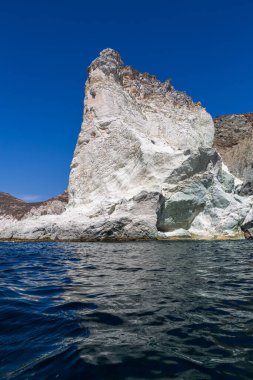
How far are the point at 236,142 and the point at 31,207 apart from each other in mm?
39854

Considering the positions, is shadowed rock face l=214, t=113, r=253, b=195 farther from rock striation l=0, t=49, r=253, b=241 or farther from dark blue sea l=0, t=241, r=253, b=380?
dark blue sea l=0, t=241, r=253, b=380

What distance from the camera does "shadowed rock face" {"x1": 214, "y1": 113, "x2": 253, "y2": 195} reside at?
4778 centimetres

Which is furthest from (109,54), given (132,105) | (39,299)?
(39,299)

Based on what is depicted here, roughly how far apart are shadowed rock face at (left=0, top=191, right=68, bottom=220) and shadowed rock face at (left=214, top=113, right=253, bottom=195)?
28873 millimetres

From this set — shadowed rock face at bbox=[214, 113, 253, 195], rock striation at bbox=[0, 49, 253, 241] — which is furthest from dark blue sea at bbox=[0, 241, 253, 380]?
shadowed rock face at bbox=[214, 113, 253, 195]

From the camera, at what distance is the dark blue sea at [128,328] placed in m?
3.02

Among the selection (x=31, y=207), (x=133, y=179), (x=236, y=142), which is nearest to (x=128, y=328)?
(x=133, y=179)

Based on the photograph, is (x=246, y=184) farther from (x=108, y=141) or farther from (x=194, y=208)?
(x=108, y=141)

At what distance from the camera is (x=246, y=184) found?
3638cm

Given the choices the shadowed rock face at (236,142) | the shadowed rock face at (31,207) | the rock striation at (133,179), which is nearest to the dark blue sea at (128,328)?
the rock striation at (133,179)

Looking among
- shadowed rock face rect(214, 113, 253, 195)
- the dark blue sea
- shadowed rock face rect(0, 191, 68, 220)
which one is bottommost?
the dark blue sea

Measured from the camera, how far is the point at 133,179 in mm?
29281

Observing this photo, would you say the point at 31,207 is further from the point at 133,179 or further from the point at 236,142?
the point at 236,142

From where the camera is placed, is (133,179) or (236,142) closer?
(133,179)
